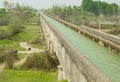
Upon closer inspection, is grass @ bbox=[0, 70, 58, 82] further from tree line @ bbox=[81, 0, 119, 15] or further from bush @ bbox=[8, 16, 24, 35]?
tree line @ bbox=[81, 0, 119, 15]

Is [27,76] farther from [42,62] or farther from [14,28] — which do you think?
[14,28]

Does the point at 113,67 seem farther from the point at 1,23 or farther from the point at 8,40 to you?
the point at 1,23

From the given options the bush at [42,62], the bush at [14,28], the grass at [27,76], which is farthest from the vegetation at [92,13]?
the grass at [27,76]

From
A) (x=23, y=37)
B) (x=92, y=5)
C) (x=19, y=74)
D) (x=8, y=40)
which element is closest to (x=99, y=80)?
(x=19, y=74)

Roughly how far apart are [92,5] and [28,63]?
70566 millimetres

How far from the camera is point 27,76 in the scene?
2722 centimetres

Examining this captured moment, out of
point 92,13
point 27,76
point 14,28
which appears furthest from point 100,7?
point 27,76

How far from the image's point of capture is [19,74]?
27.9m

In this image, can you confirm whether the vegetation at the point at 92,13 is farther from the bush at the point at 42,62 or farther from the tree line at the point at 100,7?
the bush at the point at 42,62

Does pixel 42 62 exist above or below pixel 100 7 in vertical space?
below

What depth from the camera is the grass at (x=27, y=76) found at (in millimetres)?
25989

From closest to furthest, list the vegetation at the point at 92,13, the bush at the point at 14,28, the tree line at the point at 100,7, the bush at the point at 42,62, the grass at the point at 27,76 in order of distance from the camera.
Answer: the grass at the point at 27,76 < the bush at the point at 42,62 < the bush at the point at 14,28 < the vegetation at the point at 92,13 < the tree line at the point at 100,7

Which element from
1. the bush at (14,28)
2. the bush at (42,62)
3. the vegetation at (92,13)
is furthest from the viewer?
the vegetation at (92,13)

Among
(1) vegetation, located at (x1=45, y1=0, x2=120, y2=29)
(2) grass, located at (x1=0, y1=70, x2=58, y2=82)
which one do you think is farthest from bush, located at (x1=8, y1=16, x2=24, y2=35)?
(2) grass, located at (x1=0, y1=70, x2=58, y2=82)
